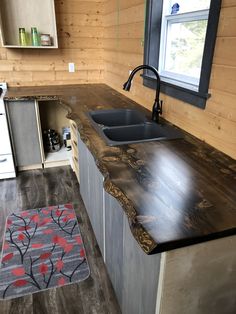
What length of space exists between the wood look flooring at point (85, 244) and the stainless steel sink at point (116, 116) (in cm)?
88

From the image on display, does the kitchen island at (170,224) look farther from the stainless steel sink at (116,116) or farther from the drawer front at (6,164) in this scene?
the drawer front at (6,164)

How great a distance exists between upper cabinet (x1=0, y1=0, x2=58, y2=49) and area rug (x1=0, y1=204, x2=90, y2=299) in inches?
75.2

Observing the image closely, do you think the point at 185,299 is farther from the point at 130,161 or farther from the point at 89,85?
the point at 89,85

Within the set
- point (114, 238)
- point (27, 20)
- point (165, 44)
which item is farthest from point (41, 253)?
point (27, 20)

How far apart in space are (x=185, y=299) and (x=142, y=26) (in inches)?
80.3

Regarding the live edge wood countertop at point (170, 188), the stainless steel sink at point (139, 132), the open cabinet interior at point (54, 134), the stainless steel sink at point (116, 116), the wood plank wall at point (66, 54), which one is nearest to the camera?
the live edge wood countertop at point (170, 188)

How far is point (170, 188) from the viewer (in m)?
1.02

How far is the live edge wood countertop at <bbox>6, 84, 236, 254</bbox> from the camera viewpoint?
0.79 metres

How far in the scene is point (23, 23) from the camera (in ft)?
9.87

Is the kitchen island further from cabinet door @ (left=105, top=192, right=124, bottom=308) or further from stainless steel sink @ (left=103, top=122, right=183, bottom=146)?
stainless steel sink @ (left=103, top=122, right=183, bottom=146)

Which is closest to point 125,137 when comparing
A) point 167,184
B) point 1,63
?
point 167,184

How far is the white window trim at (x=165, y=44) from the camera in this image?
1624 mm

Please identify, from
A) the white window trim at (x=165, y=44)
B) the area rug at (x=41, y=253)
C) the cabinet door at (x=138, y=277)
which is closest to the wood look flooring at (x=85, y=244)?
the area rug at (x=41, y=253)

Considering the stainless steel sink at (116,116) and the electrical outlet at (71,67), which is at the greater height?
the electrical outlet at (71,67)
